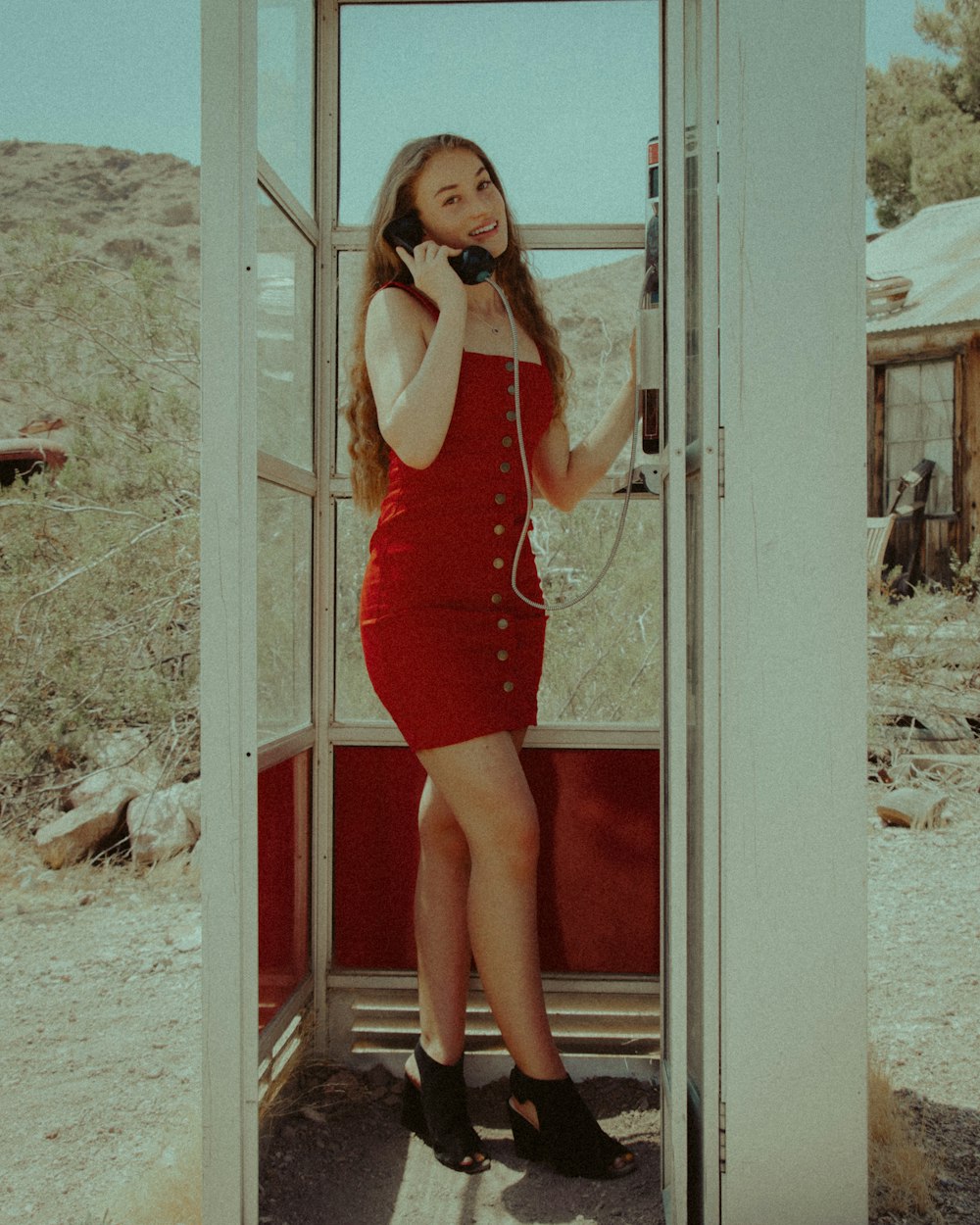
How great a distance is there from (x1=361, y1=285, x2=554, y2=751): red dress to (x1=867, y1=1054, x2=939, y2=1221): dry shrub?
121 cm

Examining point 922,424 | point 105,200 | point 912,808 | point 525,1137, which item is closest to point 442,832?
point 525,1137

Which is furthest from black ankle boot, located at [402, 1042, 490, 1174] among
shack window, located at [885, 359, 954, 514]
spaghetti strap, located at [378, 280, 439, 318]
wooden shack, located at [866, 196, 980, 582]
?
shack window, located at [885, 359, 954, 514]

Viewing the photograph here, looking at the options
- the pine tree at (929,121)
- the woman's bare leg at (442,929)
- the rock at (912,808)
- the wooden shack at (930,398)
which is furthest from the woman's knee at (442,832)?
the pine tree at (929,121)

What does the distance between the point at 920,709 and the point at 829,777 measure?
6161 mm

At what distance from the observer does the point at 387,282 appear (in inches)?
100

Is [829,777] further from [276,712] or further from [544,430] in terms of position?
[276,712]

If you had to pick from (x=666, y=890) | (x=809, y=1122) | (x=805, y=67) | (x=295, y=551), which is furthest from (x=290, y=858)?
(x=805, y=67)

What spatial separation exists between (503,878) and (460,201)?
137cm

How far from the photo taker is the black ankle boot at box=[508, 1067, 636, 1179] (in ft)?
7.97

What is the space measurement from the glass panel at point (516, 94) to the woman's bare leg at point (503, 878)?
1.37 meters

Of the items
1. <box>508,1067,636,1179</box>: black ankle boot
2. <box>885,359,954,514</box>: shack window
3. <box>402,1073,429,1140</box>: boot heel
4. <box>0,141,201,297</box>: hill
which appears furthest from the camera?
<box>0,141,201,297</box>: hill

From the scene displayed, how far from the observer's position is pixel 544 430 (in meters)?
2.63

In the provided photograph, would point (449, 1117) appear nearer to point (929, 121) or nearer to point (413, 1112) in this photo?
point (413, 1112)

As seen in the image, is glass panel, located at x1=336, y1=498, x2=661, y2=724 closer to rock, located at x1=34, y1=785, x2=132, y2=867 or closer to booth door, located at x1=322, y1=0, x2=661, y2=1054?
booth door, located at x1=322, y1=0, x2=661, y2=1054
